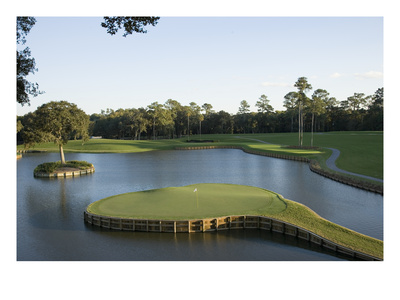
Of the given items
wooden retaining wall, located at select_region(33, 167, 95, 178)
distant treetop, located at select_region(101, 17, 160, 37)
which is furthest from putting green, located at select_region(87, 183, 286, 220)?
wooden retaining wall, located at select_region(33, 167, 95, 178)

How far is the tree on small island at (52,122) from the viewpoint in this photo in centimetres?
4112

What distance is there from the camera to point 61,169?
4291 centimetres

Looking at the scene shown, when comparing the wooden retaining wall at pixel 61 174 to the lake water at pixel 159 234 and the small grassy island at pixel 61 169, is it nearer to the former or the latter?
the small grassy island at pixel 61 169

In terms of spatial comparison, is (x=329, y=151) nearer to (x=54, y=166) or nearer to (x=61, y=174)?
(x=61, y=174)

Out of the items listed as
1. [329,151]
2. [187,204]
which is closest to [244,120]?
[329,151]

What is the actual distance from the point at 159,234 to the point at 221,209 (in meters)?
4.49

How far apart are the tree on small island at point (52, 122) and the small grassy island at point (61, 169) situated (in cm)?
300

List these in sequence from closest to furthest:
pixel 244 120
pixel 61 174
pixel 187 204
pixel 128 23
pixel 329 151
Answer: pixel 128 23 < pixel 187 204 < pixel 61 174 < pixel 329 151 < pixel 244 120

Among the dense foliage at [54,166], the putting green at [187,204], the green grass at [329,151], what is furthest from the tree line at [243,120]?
the putting green at [187,204]

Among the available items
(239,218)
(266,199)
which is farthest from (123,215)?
(266,199)

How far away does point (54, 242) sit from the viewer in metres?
18.8

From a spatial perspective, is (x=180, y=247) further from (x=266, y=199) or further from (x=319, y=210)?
(x=319, y=210)

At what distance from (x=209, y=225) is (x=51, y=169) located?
2915cm

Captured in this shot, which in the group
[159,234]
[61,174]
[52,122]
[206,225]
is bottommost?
[159,234]
